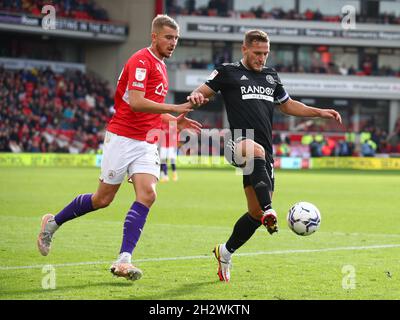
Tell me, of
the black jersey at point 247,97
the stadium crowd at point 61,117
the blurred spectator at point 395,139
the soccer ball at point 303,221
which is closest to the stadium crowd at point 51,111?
the stadium crowd at point 61,117

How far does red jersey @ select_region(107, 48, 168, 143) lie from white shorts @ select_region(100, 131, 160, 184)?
74 mm

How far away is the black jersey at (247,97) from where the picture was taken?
8.34m

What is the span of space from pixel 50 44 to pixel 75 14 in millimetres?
3357

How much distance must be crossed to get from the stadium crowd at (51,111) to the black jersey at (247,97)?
31734mm

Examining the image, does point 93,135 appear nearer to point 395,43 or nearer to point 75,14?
point 75,14

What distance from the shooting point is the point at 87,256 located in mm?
9578

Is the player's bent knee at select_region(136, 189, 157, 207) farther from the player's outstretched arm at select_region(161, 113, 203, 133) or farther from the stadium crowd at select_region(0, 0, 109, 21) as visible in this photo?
the stadium crowd at select_region(0, 0, 109, 21)

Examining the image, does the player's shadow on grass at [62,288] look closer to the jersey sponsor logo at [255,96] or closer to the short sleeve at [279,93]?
the jersey sponsor logo at [255,96]

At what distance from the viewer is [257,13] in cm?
5312

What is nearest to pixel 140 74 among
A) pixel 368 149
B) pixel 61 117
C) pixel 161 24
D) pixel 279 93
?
pixel 161 24

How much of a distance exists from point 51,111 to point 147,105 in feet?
120

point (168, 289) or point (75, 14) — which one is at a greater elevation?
point (75, 14)

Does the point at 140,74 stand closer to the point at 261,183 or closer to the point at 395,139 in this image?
the point at 261,183

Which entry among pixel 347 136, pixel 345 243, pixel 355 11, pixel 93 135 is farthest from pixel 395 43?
pixel 345 243
